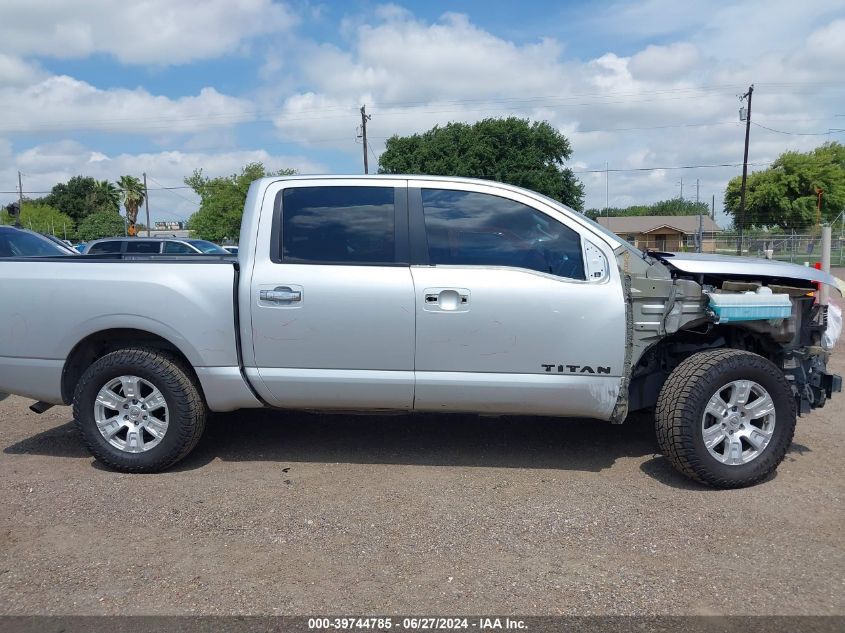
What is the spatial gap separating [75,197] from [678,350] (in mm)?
90446

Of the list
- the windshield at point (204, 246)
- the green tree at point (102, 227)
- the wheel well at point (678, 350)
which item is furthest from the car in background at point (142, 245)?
the green tree at point (102, 227)

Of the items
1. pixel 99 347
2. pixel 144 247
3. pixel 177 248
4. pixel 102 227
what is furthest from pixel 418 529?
pixel 102 227

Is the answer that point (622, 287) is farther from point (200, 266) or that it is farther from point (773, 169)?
point (773, 169)

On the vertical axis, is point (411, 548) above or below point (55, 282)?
below

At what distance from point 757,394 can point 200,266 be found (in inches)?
142

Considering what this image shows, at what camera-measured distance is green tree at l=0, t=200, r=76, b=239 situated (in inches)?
2726

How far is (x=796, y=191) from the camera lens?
5331cm

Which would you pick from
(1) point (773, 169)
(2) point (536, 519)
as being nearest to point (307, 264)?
(2) point (536, 519)

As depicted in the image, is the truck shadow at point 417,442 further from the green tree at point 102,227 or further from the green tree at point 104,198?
the green tree at point 104,198

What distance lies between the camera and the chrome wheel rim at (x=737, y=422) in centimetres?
421

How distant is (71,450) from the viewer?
5.14m

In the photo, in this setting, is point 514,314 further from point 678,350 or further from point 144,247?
point 144,247

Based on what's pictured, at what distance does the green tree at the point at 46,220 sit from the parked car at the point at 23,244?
68.1 m

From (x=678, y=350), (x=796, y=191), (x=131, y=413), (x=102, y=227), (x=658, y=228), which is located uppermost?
(x=796, y=191)
